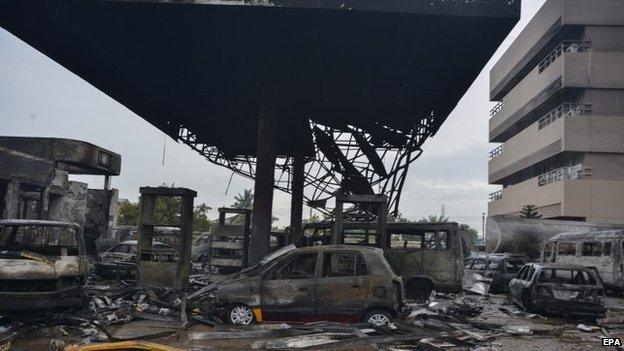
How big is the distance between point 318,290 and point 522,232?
844 inches

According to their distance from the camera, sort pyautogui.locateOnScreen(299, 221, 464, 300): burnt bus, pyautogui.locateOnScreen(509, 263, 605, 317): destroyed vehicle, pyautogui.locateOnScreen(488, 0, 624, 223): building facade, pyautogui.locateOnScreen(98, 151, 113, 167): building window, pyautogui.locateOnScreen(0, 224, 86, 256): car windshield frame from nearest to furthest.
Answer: pyautogui.locateOnScreen(0, 224, 86, 256): car windshield frame
pyautogui.locateOnScreen(509, 263, 605, 317): destroyed vehicle
pyautogui.locateOnScreen(299, 221, 464, 300): burnt bus
pyautogui.locateOnScreen(98, 151, 113, 167): building window
pyautogui.locateOnScreen(488, 0, 624, 223): building facade

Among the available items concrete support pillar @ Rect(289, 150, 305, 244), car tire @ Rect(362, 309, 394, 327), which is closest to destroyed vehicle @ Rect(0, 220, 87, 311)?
car tire @ Rect(362, 309, 394, 327)

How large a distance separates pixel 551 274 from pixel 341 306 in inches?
246

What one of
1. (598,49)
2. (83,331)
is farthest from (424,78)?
(598,49)

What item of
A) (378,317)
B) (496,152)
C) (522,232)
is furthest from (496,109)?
(378,317)

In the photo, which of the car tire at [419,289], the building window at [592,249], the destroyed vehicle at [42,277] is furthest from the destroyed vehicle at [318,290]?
the building window at [592,249]

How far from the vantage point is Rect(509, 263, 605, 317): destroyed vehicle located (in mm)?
11102

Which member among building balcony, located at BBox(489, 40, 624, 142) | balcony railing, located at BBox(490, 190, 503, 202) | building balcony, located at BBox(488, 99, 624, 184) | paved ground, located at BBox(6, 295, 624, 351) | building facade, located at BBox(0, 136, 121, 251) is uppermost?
building balcony, located at BBox(489, 40, 624, 142)

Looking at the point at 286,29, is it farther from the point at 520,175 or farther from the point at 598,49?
the point at 520,175

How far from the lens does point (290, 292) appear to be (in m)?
8.99

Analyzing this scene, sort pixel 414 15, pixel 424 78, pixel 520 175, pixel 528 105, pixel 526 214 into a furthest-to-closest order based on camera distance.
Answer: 1. pixel 520 175
2. pixel 528 105
3. pixel 526 214
4. pixel 424 78
5. pixel 414 15

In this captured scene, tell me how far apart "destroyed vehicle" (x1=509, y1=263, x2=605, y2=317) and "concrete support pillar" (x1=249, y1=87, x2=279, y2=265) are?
23.6 feet

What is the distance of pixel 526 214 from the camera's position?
3728 centimetres

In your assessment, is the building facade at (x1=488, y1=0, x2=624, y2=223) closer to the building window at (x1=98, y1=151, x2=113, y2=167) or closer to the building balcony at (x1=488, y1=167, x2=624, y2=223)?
the building balcony at (x1=488, y1=167, x2=624, y2=223)
